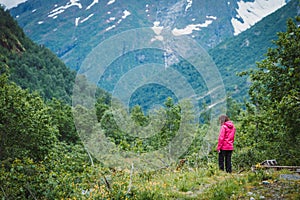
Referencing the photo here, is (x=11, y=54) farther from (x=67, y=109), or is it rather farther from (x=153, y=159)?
(x=153, y=159)

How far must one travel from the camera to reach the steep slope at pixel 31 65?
337 feet

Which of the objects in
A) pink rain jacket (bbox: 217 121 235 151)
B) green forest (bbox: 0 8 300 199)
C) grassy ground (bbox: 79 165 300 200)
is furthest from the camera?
pink rain jacket (bbox: 217 121 235 151)

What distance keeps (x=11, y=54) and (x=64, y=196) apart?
359 ft

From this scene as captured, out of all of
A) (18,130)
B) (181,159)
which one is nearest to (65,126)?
(18,130)

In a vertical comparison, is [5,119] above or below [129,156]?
above

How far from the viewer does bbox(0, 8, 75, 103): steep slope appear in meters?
103

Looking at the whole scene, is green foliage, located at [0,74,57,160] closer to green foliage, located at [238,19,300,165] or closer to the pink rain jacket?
the pink rain jacket

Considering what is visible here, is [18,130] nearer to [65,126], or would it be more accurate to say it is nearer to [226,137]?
[226,137]

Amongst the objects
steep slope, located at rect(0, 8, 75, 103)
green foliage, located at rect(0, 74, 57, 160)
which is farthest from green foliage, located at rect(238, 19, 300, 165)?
steep slope, located at rect(0, 8, 75, 103)

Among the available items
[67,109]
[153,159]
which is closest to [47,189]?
[153,159]

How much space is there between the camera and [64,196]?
888 cm

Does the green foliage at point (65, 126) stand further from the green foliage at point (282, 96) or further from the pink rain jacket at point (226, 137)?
the pink rain jacket at point (226, 137)

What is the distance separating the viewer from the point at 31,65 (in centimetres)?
11506

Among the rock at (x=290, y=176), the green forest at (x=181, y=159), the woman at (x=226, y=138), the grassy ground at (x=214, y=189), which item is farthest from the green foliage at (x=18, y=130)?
the rock at (x=290, y=176)
